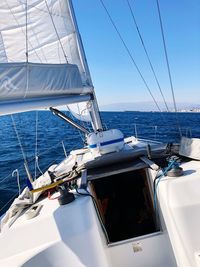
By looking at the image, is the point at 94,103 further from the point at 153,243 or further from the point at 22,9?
the point at 153,243

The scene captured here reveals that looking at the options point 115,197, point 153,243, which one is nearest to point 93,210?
point 153,243

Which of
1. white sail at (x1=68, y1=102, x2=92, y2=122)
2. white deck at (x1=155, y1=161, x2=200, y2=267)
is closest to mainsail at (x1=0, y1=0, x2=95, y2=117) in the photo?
white sail at (x1=68, y1=102, x2=92, y2=122)

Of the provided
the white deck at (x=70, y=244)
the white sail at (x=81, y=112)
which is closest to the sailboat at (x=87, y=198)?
the white deck at (x=70, y=244)

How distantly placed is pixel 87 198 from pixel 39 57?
3222 mm

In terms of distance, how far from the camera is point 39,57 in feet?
Result: 14.9

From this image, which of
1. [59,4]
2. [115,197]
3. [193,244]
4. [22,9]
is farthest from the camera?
[59,4]

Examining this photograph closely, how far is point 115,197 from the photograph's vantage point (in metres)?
3.82

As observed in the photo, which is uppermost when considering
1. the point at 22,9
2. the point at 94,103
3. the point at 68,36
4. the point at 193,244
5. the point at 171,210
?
the point at 22,9

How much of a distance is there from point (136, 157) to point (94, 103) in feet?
5.57

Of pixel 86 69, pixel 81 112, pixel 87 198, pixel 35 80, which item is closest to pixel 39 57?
pixel 86 69

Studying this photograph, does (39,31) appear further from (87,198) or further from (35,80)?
(87,198)

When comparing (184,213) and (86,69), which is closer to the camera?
(184,213)

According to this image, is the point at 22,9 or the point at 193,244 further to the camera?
the point at 22,9

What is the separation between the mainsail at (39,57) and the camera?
211 centimetres
